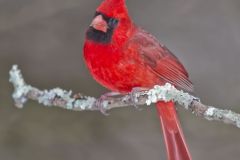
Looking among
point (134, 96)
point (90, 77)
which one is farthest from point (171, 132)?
point (90, 77)

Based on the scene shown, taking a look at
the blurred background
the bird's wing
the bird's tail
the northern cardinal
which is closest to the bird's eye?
the northern cardinal

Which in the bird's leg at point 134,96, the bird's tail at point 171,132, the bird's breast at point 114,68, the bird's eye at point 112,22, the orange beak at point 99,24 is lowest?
the bird's tail at point 171,132

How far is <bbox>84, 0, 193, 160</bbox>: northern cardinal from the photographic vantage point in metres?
1.98

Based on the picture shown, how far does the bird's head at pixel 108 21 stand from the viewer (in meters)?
1.92

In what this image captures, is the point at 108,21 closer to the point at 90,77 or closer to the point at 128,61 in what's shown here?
→ the point at 128,61

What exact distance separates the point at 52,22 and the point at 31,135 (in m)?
0.57

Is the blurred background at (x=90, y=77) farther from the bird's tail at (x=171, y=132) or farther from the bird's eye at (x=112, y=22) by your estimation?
the bird's eye at (x=112, y=22)

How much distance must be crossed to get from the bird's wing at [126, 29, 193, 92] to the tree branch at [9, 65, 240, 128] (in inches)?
7.7

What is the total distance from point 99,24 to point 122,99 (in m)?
0.24

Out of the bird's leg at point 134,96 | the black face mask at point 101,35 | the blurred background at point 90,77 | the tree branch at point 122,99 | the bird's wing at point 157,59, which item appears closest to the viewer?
the tree branch at point 122,99

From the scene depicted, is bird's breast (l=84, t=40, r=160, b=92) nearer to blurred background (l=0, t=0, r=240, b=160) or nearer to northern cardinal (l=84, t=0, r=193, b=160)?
northern cardinal (l=84, t=0, r=193, b=160)

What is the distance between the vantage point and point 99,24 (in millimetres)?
1938

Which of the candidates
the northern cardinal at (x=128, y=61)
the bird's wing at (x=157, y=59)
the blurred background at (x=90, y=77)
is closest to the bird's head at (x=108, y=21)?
the northern cardinal at (x=128, y=61)

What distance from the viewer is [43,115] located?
3174 mm
